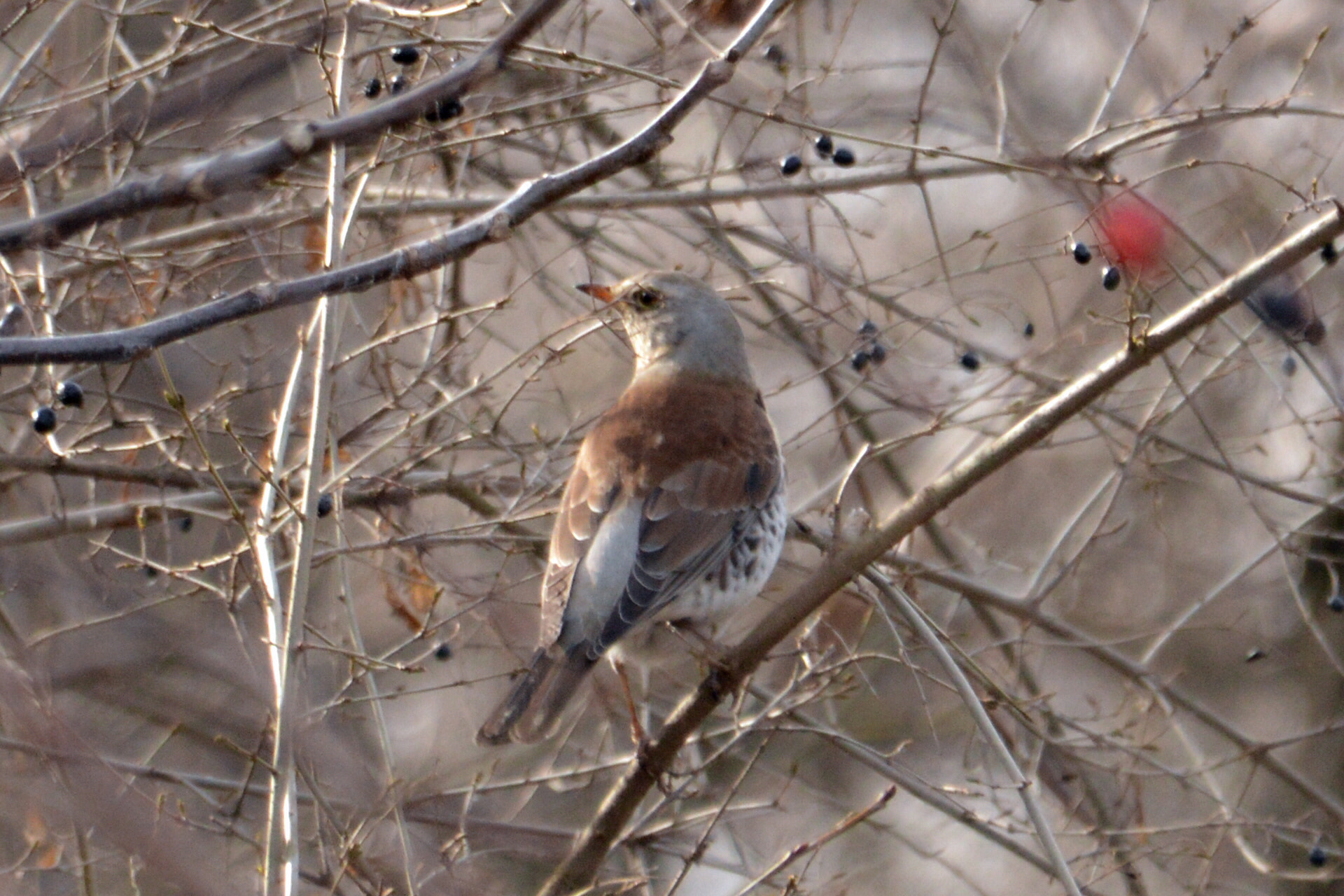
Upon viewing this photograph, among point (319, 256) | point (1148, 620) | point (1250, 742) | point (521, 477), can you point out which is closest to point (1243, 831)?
point (1250, 742)

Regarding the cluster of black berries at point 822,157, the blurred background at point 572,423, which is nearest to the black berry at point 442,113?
the blurred background at point 572,423

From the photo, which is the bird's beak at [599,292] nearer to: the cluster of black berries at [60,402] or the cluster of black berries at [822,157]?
the cluster of black berries at [822,157]

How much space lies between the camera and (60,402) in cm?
501

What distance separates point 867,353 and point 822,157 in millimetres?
815

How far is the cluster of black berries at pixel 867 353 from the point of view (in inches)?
230

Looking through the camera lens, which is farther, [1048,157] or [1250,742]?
[1250,742]

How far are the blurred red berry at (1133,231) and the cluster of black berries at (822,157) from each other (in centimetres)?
106

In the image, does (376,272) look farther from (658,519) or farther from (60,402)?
(658,519)

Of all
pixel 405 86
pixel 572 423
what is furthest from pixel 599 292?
pixel 405 86

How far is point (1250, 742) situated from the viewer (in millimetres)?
6066

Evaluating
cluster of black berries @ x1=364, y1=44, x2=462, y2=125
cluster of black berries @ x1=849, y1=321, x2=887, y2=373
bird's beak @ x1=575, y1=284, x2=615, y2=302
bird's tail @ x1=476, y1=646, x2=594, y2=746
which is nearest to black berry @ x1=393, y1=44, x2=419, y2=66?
cluster of black berries @ x1=364, y1=44, x2=462, y2=125

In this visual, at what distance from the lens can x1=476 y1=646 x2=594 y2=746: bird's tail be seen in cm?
477

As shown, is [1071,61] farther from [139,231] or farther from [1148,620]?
[139,231]

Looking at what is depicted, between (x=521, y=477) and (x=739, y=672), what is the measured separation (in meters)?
1.39
